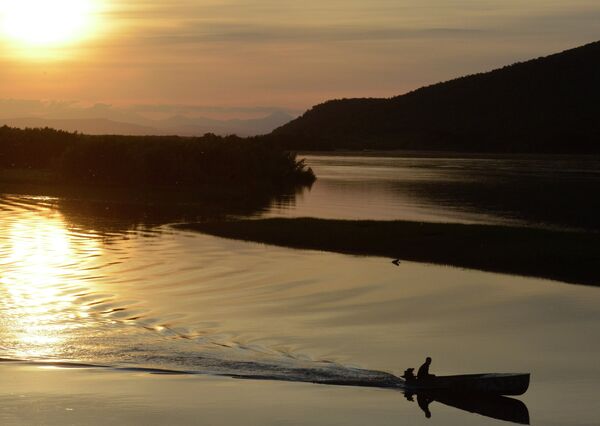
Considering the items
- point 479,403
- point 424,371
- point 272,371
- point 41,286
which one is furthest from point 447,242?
point 479,403

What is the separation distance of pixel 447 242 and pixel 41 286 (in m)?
25.2

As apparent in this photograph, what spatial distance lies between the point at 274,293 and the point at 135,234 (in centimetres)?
2441

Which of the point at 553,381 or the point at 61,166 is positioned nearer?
the point at 553,381

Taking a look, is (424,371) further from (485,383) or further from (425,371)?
(485,383)

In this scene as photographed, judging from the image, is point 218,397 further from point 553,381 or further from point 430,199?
point 430,199

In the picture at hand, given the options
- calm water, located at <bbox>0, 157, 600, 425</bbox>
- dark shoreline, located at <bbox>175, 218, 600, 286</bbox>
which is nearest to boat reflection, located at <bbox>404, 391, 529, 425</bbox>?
calm water, located at <bbox>0, 157, 600, 425</bbox>

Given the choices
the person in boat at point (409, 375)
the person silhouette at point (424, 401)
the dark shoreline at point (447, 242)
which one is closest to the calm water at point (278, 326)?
the person silhouette at point (424, 401)

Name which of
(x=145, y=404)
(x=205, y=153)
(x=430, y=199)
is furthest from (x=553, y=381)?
(x=205, y=153)

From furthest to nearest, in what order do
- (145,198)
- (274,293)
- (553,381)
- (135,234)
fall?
(145,198)
(135,234)
(274,293)
(553,381)

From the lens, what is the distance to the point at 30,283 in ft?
155

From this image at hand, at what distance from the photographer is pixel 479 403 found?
29.3 m

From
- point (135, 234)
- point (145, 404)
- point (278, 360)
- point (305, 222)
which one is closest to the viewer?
point (145, 404)

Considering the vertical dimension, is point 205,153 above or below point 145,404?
above

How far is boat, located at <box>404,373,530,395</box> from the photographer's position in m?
29.2
